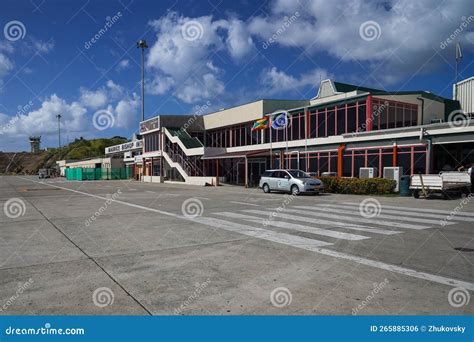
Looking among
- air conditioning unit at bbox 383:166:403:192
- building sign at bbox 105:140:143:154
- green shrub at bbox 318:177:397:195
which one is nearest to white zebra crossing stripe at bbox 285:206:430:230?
green shrub at bbox 318:177:397:195

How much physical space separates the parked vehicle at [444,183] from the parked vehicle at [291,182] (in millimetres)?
5618

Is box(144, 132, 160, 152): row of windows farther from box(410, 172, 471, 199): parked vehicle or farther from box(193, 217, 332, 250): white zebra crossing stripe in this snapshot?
box(193, 217, 332, 250): white zebra crossing stripe

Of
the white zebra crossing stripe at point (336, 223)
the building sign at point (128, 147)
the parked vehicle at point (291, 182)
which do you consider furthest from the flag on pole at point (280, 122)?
the building sign at point (128, 147)

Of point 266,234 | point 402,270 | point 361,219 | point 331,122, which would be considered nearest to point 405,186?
point 331,122

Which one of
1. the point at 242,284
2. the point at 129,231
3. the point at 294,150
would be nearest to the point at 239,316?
the point at 242,284

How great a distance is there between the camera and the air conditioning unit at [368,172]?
82.3 feet

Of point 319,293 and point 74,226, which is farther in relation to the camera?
point 74,226

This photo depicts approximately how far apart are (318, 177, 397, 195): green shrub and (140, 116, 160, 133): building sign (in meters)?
33.6

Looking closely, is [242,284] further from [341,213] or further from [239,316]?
[341,213]

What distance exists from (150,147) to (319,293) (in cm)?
5410

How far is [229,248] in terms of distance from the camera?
25.4 feet

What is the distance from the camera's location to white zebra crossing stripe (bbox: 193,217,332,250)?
26.5ft

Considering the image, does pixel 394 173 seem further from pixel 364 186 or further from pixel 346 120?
pixel 346 120

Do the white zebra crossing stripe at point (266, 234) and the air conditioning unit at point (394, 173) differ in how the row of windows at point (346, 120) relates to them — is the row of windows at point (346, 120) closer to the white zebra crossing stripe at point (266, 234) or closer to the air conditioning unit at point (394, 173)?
the air conditioning unit at point (394, 173)
